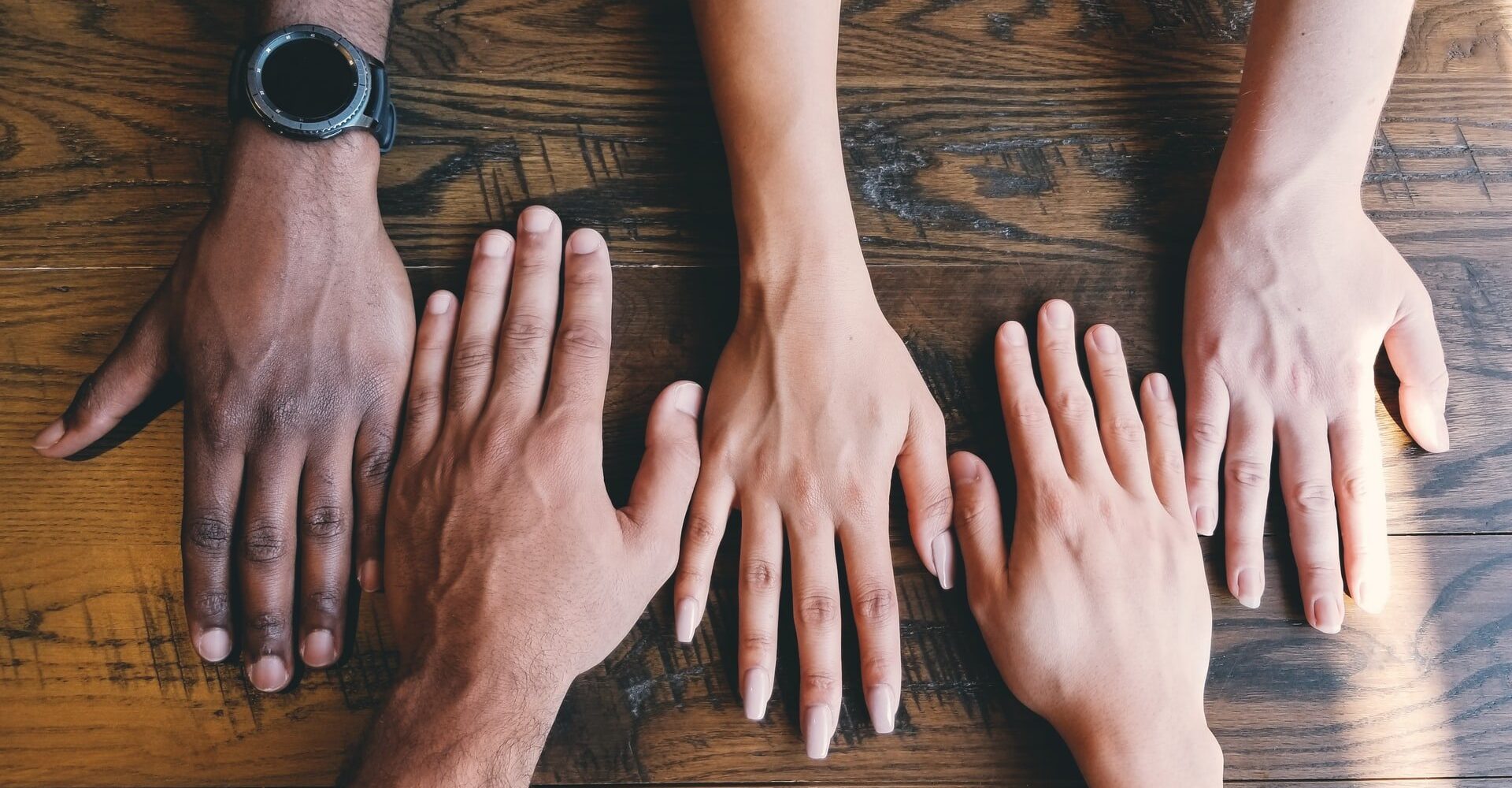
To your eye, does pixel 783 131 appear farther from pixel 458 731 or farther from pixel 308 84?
pixel 458 731

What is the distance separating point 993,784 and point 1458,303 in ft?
2.57

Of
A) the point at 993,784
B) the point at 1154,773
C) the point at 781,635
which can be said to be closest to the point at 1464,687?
the point at 1154,773

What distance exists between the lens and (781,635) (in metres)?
0.92

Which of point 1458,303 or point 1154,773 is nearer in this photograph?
point 1154,773

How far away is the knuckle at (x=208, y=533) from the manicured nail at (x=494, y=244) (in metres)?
0.39

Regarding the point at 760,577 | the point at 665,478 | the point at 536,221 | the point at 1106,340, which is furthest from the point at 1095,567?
the point at 536,221

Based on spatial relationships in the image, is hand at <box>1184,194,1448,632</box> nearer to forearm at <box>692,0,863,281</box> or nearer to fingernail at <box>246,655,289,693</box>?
forearm at <box>692,0,863,281</box>

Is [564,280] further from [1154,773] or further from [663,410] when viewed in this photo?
[1154,773]

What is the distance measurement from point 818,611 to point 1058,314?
434mm

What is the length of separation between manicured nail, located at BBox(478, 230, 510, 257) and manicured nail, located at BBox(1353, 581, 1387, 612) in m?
1.02

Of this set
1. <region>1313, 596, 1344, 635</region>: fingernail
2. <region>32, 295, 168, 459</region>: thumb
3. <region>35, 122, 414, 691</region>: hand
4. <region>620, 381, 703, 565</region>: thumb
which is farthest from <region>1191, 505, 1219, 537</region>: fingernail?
<region>32, 295, 168, 459</region>: thumb

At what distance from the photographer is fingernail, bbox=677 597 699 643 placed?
35.0 inches

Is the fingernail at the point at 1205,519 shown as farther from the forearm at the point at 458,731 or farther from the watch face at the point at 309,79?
the watch face at the point at 309,79

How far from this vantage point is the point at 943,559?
36.3 inches
